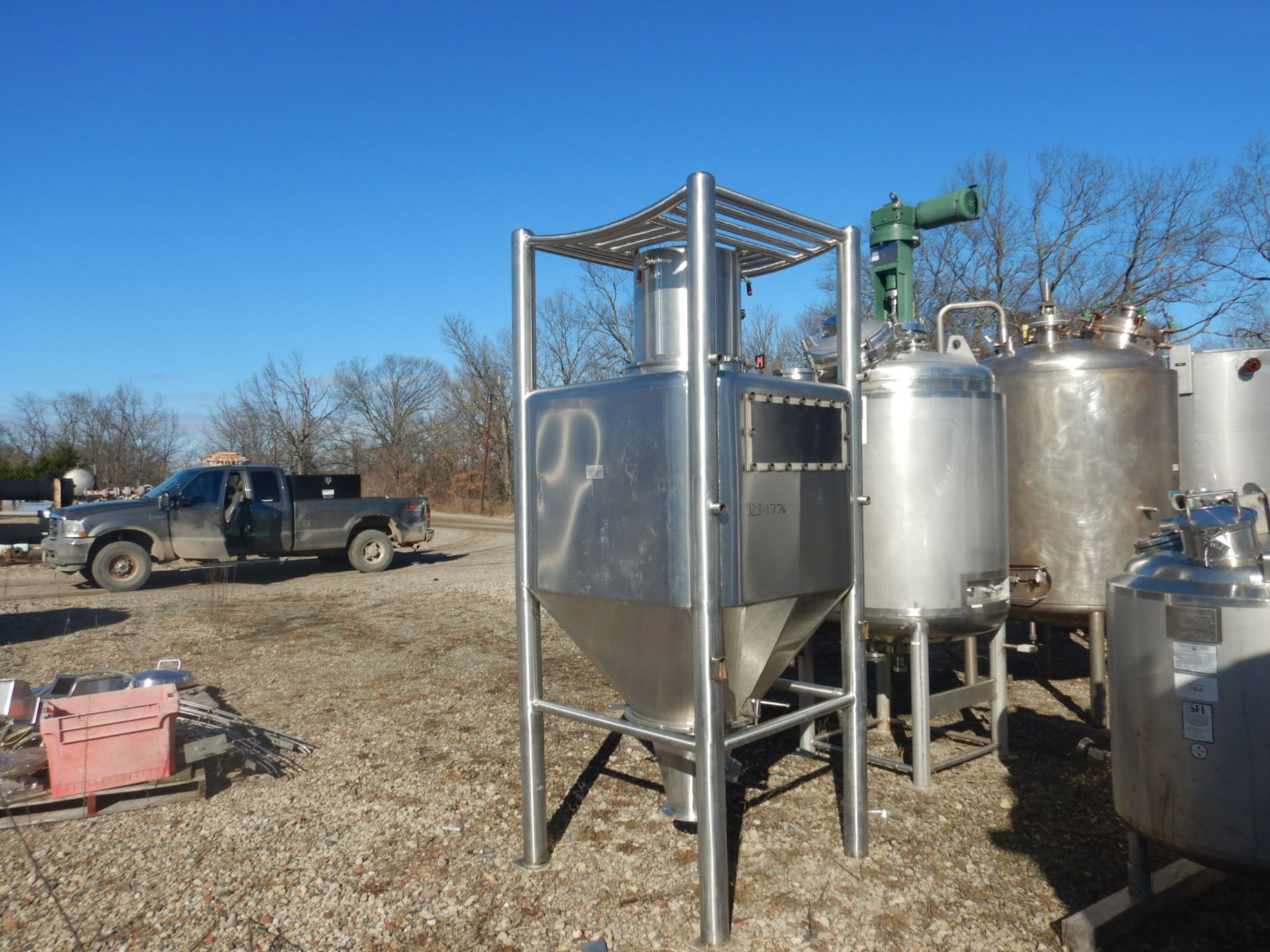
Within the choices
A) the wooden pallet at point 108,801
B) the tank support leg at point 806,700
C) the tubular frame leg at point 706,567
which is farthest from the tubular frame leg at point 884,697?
the wooden pallet at point 108,801

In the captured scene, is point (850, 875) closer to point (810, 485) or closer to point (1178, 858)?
point (1178, 858)

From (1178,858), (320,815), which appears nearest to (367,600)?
(320,815)

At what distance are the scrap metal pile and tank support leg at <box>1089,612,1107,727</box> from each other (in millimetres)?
5098

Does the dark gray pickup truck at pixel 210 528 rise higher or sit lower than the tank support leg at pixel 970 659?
higher

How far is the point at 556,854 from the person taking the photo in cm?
423

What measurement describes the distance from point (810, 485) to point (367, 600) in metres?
9.88

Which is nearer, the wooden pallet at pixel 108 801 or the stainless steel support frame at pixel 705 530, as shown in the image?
the stainless steel support frame at pixel 705 530

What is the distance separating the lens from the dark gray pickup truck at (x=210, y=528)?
1357 cm

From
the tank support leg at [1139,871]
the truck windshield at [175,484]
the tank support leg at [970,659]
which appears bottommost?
the tank support leg at [1139,871]

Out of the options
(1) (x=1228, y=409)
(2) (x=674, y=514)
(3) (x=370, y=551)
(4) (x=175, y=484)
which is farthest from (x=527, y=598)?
(3) (x=370, y=551)

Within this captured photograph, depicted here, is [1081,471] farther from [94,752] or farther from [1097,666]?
[94,752]

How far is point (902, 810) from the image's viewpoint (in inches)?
185

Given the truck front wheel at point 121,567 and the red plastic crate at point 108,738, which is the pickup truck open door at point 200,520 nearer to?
the truck front wheel at point 121,567

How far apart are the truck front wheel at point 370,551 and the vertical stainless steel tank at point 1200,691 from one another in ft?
46.4
